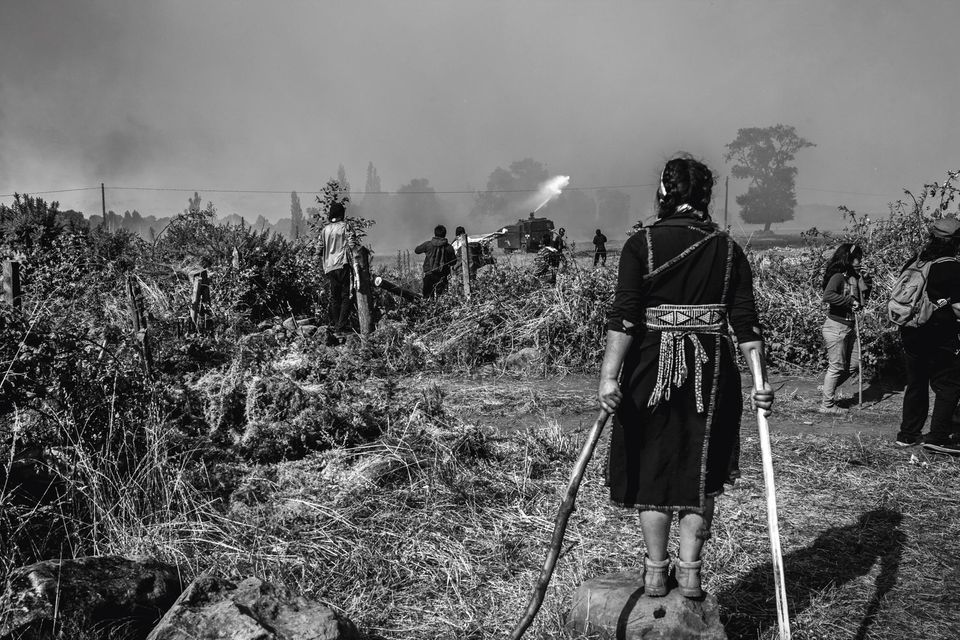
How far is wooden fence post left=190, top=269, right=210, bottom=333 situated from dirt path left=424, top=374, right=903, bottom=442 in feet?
9.01

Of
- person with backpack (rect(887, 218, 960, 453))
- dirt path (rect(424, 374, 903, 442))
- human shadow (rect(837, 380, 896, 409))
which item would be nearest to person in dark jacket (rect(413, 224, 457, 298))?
dirt path (rect(424, 374, 903, 442))

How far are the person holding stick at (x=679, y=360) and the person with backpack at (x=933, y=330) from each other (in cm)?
324

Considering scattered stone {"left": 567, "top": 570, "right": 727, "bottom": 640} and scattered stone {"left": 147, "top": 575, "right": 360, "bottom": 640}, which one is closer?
scattered stone {"left": 147, "top": 575, "right": 360, "bottom": 640}

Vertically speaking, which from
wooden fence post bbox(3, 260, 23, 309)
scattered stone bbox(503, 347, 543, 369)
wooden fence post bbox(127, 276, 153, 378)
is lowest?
scattered stone bbox(503, 347, 543, 369)

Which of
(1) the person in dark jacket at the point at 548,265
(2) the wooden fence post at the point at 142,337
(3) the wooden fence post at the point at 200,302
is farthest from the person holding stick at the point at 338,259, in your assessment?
(2) the wooden fence post at the point at 142,337

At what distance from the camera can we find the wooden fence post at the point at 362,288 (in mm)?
8641

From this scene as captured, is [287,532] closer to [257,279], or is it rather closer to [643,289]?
[643,289]

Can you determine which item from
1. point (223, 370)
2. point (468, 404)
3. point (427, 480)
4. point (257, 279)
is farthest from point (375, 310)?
point (427, 480)

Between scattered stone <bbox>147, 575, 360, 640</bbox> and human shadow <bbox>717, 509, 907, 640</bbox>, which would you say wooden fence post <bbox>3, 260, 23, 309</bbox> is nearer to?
scattered stone <bbox>147, 575, 360, 640</bbox>

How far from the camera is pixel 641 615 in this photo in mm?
2473

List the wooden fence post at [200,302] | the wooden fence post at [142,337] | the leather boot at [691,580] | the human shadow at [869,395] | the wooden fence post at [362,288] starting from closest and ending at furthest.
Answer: the leather boot at [691,580] → the wooden fence post at [142,337] → the human shadow at [869,395] → the wooden fence post at [200,302] → the wooden fence post at [362,288]

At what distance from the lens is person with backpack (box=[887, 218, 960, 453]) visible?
466cm

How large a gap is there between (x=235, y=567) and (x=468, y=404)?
145 inches

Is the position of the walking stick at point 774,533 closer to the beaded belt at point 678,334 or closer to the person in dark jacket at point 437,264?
the beaded belt at point 678,334
